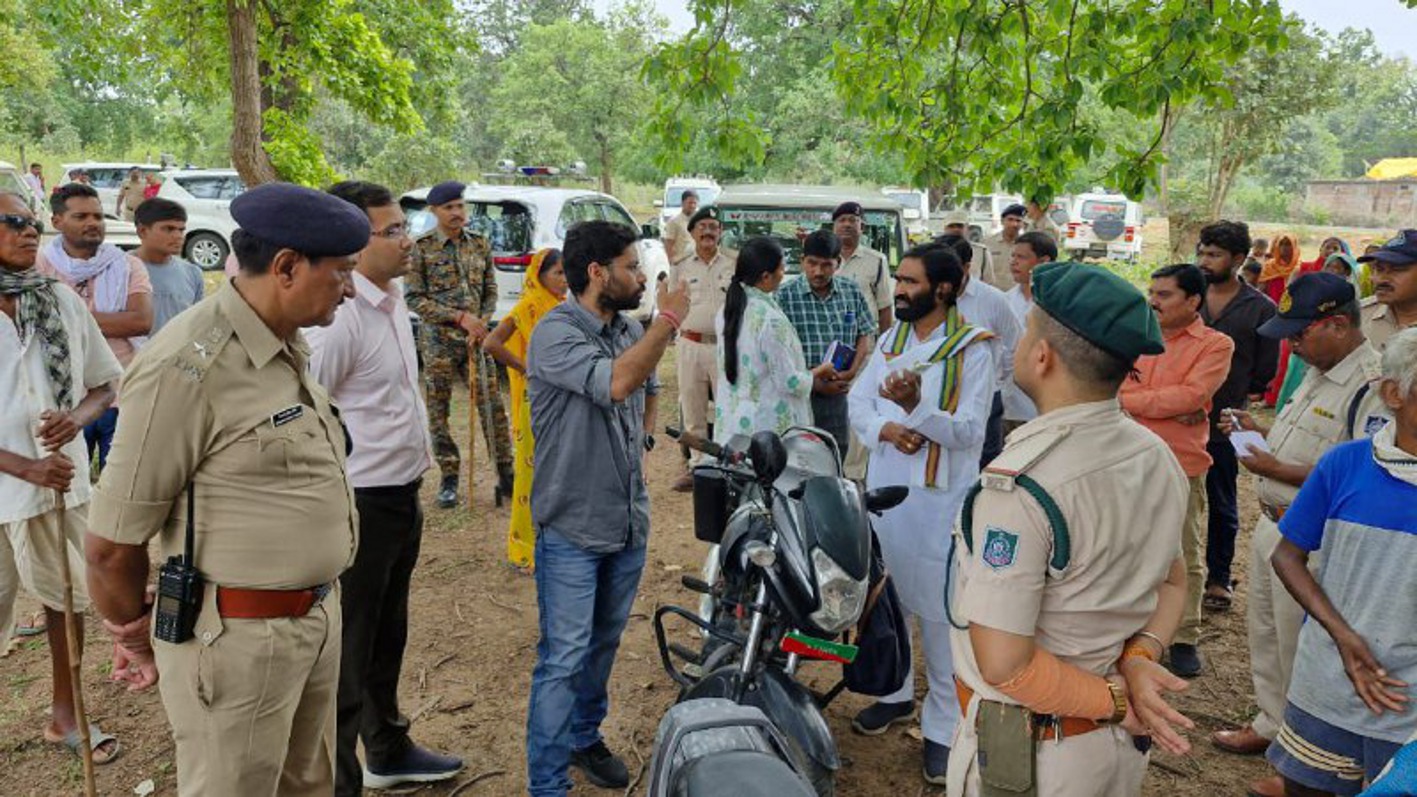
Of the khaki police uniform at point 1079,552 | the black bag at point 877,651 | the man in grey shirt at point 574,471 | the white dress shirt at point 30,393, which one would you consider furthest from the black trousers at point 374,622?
the khaki police uniform at point 1079,552

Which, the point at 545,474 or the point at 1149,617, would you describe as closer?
the point at 1149,617

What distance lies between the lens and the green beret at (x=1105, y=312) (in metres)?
1.65

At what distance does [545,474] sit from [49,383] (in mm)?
1888

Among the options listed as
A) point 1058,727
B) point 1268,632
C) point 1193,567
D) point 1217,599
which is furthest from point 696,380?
point 1058,727

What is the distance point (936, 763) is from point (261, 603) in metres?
2.48

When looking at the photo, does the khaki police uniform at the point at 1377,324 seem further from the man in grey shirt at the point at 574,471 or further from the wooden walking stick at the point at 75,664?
the wooden walking stick at the point at 75,664

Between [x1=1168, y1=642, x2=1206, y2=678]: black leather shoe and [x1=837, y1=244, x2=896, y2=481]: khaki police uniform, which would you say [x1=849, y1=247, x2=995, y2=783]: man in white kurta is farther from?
[x1=837, y1=244, x2=896, y2=481]: khaki police uniform

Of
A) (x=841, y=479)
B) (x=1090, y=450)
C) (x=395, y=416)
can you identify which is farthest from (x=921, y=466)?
(x=395, y=416)

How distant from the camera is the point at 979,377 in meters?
3.31

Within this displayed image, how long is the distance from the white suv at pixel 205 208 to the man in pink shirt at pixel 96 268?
12905mm

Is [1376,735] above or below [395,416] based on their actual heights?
below

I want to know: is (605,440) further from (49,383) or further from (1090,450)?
(49,383)

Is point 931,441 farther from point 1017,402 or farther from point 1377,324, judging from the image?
point 1017,402

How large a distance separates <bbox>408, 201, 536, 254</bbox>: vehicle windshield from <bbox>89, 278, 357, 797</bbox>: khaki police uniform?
7187mm
